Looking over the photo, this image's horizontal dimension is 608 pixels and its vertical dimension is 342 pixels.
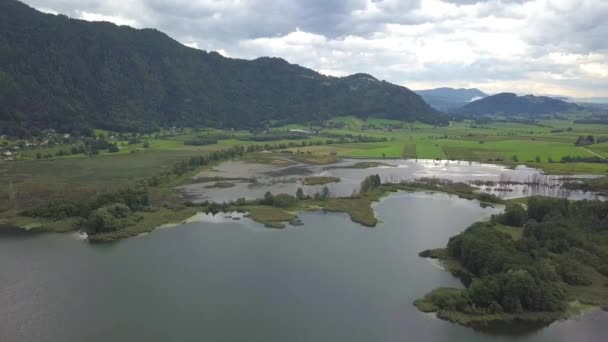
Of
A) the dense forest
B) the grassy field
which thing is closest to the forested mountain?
the grassy field

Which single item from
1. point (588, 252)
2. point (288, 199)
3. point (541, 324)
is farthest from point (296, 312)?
point (288, 199)

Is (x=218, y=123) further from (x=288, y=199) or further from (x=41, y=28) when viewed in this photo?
(x=288, y=199)

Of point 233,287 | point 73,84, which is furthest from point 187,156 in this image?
point 73,84

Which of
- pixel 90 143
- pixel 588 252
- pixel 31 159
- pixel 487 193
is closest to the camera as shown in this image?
pixel 588 252

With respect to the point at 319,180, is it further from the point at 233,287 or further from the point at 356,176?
the point at 233,287

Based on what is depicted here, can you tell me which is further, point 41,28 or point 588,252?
point 41,28

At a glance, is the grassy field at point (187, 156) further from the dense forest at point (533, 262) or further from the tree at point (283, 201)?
the dense forest at point (533, 262)
